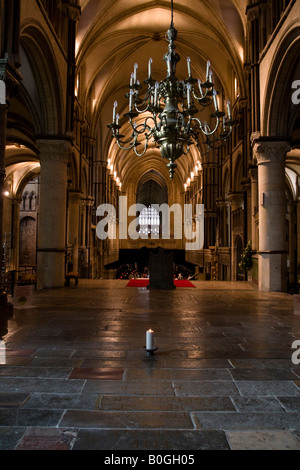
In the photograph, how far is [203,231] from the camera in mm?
30297

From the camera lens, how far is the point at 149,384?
3.71 m

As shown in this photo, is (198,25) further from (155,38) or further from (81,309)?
(81,309)

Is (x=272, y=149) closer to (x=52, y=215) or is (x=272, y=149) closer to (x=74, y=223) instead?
(x=52, y=215)

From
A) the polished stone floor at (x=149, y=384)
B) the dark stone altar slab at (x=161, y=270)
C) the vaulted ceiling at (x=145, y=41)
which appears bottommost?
the polished stone floor at (x=149, y=384)

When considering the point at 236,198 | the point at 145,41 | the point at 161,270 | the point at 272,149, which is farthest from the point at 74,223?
the point at 272,149

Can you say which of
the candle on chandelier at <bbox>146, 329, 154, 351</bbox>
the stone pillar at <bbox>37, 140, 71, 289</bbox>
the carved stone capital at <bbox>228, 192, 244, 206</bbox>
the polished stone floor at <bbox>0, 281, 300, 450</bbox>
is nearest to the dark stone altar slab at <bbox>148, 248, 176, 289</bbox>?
the stone pillar at <bbox>37, 140, 71, 289</bbox>

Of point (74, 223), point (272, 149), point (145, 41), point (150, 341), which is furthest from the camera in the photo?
point (145, 41)

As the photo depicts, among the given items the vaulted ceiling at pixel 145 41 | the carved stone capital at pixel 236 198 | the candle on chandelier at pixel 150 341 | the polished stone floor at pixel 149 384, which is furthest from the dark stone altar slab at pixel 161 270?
the carved stone capital at pixel 236 198

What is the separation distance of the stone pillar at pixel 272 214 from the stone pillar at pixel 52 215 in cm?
686

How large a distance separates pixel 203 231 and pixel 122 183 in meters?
21.9

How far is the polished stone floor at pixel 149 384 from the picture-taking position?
267 cm

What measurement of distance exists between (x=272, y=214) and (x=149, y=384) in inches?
392

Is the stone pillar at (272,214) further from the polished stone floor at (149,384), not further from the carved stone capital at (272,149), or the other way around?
the polished stone floor at (149,384)

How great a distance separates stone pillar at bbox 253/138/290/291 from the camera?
1234cm
